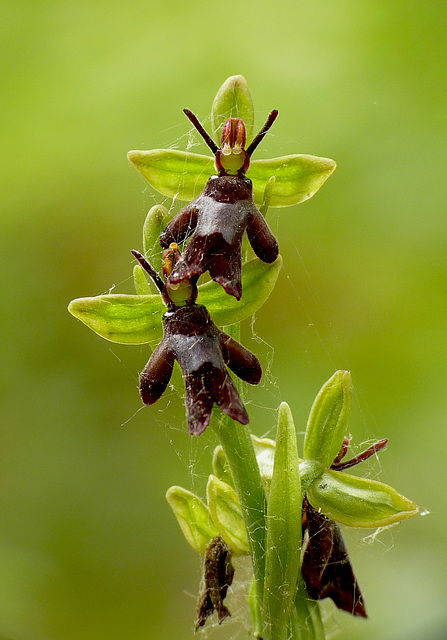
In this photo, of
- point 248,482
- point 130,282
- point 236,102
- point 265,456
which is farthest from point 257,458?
point 130,282

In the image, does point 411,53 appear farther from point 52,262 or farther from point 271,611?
point 271,611

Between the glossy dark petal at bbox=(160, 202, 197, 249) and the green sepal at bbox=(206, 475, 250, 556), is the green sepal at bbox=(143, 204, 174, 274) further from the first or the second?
the green sepal at bbox=(206, 475, 250, 556)

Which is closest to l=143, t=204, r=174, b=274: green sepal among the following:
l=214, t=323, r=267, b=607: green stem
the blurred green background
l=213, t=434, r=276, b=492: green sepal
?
l=214, t=323, r=267, b=607: green stem

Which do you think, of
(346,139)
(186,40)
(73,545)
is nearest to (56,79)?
(186,40)

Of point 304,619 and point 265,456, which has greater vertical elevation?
point 265,456

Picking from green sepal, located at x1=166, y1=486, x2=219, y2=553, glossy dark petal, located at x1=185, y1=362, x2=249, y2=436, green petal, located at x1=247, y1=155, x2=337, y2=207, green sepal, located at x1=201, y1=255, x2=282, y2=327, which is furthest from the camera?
green sepal, located at x1=166, y1=486, x2=219, y2=553

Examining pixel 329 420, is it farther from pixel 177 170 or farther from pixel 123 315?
pixel 177 170
